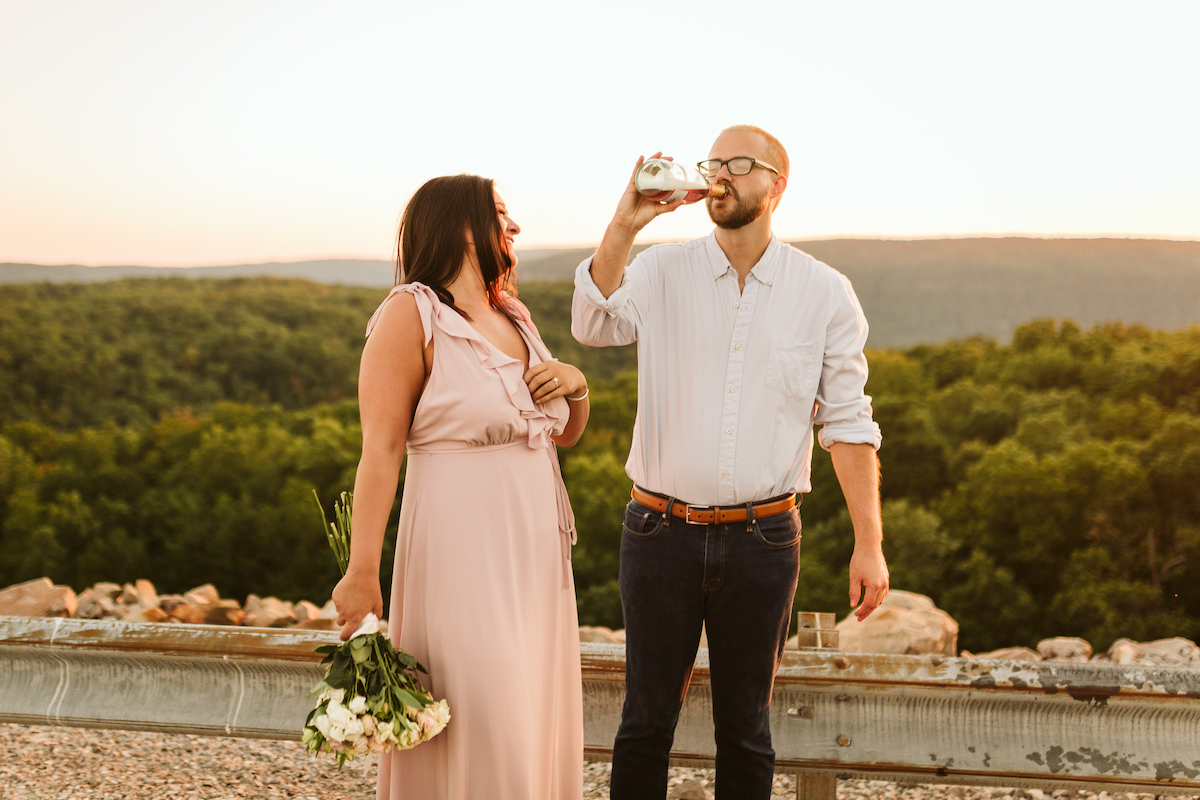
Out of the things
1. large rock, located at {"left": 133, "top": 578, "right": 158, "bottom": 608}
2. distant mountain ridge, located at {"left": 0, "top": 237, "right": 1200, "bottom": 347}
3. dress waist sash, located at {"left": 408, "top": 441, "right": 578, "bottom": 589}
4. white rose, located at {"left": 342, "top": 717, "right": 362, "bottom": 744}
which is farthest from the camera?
distant mountain ridge, located at {"left": 0, "top": 237, "right": 1200, "bottom": 347}

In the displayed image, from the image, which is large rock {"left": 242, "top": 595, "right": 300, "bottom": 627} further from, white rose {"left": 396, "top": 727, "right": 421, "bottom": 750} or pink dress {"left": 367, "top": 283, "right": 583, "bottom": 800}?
white rose {"left": 396, "top": 727, "right": 421, "bottom": 750}

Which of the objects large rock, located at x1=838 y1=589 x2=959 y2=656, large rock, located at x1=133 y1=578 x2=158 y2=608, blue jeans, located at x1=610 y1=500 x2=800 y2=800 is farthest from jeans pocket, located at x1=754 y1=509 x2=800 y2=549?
large rock, located at x1=133 y1=578 x2=158 y2=608

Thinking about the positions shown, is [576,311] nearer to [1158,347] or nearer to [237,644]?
[237,644]

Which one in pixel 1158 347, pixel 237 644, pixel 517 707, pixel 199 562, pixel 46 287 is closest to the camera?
pixel 517 707

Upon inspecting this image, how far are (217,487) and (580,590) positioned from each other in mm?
9732

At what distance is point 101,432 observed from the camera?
21109 mm

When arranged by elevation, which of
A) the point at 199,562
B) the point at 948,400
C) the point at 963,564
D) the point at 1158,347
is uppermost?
the point at 1158,347

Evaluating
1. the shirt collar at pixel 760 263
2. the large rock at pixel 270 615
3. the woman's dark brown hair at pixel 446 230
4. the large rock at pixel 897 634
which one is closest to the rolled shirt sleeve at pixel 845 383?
the shirt collar at pixel 760 263

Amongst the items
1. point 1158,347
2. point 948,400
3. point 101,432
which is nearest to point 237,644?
point 948,400

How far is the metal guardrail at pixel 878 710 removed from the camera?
230 centimetres

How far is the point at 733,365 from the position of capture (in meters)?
2.19

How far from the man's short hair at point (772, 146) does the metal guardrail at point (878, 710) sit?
1.41 m

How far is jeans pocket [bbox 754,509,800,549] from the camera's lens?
213cm

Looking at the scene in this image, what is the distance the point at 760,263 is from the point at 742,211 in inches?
6.1
